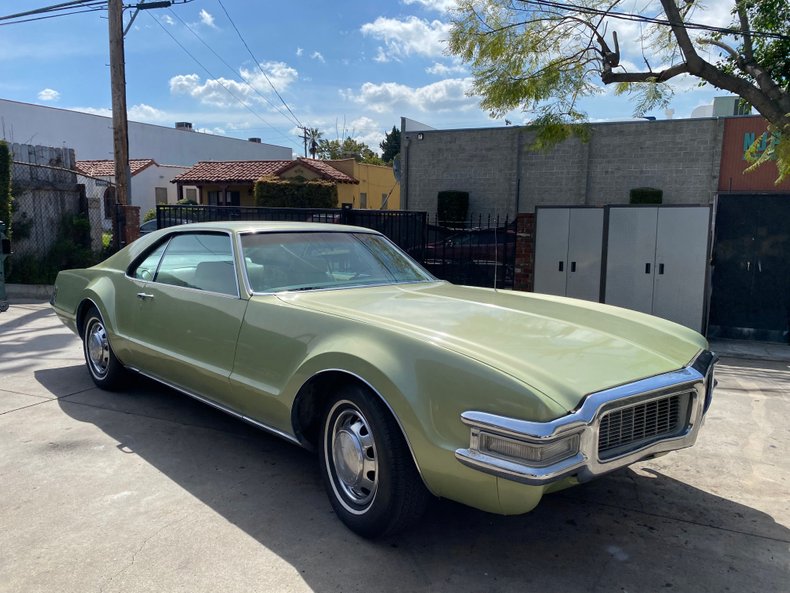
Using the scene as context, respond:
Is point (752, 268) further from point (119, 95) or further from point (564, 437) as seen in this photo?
point (119, 95)

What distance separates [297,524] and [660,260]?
24.0ft

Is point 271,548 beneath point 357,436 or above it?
beneath

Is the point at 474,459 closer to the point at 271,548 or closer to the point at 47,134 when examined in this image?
the point at 271,548

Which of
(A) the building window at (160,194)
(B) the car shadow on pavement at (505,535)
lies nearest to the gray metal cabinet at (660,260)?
(B) the car shadow on pavement at (505,535)

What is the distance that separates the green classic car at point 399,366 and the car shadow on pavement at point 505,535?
0.75 ft

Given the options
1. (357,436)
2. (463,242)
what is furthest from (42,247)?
(357,436)

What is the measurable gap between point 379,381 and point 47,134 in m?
42.6

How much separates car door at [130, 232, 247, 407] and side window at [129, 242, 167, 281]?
0.06 meters

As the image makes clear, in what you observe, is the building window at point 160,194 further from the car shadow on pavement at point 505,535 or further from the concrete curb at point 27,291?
the car shadow on pavement at point 505,535

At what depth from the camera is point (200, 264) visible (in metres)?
4.27

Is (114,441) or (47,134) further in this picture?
(47,134)

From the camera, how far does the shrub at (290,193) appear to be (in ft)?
87.7

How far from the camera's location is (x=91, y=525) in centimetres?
314

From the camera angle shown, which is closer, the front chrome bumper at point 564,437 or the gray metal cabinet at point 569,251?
the front chrome bumper at point 564,437
